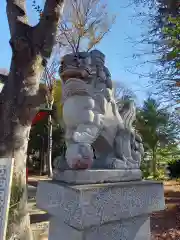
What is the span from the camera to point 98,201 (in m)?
1.83

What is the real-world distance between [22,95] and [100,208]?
2.63m

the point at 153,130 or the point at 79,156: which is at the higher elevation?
the point at 153,130

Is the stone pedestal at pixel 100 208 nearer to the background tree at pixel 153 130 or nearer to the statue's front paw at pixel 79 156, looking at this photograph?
the statue's front paw at pixel 79 156

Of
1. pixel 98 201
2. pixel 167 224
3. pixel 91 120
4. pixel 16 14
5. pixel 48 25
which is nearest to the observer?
pixel 98 201

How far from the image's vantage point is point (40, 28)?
160 inches

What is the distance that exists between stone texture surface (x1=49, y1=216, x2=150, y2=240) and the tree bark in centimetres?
190

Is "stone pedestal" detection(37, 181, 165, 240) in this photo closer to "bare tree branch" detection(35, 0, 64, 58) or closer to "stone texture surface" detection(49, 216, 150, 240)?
"stone texture surface" detection(49, 216, 150, 240)

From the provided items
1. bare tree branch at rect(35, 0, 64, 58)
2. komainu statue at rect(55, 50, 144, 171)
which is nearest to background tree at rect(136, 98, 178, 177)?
bare tree branch at rect(35, 0, 64, 58)

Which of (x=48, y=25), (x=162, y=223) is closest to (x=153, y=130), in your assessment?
(x=162, y=223)

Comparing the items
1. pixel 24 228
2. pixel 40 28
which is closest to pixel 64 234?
pixel 24 228

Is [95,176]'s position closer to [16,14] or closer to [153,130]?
[16,14]

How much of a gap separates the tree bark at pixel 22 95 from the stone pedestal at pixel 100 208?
5.83 ft

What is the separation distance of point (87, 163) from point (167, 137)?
13836 mm

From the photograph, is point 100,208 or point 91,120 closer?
point 100,208
